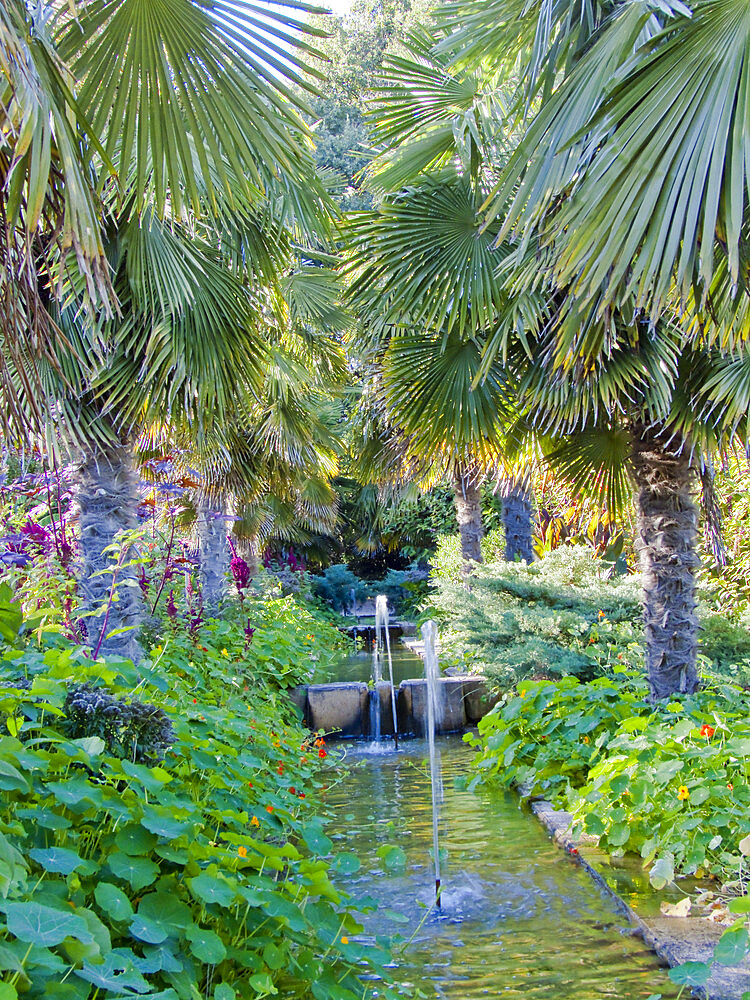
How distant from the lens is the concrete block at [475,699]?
7.51 m

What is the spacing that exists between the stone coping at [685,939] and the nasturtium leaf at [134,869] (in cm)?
158

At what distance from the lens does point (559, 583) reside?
7.93m

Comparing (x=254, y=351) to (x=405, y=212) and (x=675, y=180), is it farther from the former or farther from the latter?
(x=675, y=180)

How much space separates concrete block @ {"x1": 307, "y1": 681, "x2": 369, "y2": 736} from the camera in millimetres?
7684

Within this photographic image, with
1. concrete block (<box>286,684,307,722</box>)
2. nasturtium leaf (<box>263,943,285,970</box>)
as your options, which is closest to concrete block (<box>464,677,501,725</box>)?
concrete block (<box>286,684,307,722</box>)

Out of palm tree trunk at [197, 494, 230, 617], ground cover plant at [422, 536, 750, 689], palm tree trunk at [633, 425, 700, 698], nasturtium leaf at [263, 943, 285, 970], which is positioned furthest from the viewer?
palm tree trunk at [197, 494, 230, 617]

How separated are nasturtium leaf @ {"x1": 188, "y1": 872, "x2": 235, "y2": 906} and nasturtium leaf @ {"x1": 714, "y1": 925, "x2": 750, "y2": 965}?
1248mm

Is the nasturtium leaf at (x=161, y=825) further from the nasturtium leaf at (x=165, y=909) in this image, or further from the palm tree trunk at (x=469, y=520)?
the palm tree trunk at (x=469, y=520)

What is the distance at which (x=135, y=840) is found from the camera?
6.88 ft

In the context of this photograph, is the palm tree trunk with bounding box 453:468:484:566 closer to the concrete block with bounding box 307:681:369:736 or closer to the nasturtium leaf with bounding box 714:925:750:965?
the concrete block with bounding box 307:681:369:736

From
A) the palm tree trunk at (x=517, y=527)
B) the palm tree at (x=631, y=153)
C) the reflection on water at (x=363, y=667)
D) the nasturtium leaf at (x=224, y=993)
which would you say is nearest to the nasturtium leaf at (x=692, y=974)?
the nasturtium leaf at (x=224, y=993)

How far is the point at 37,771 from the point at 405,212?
3942 millimetres

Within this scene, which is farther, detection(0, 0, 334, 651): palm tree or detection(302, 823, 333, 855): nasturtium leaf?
detection(302, 823, 333, 855): nasturtium leaf

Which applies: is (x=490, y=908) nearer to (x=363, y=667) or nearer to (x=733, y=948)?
(x=733, y=948)
